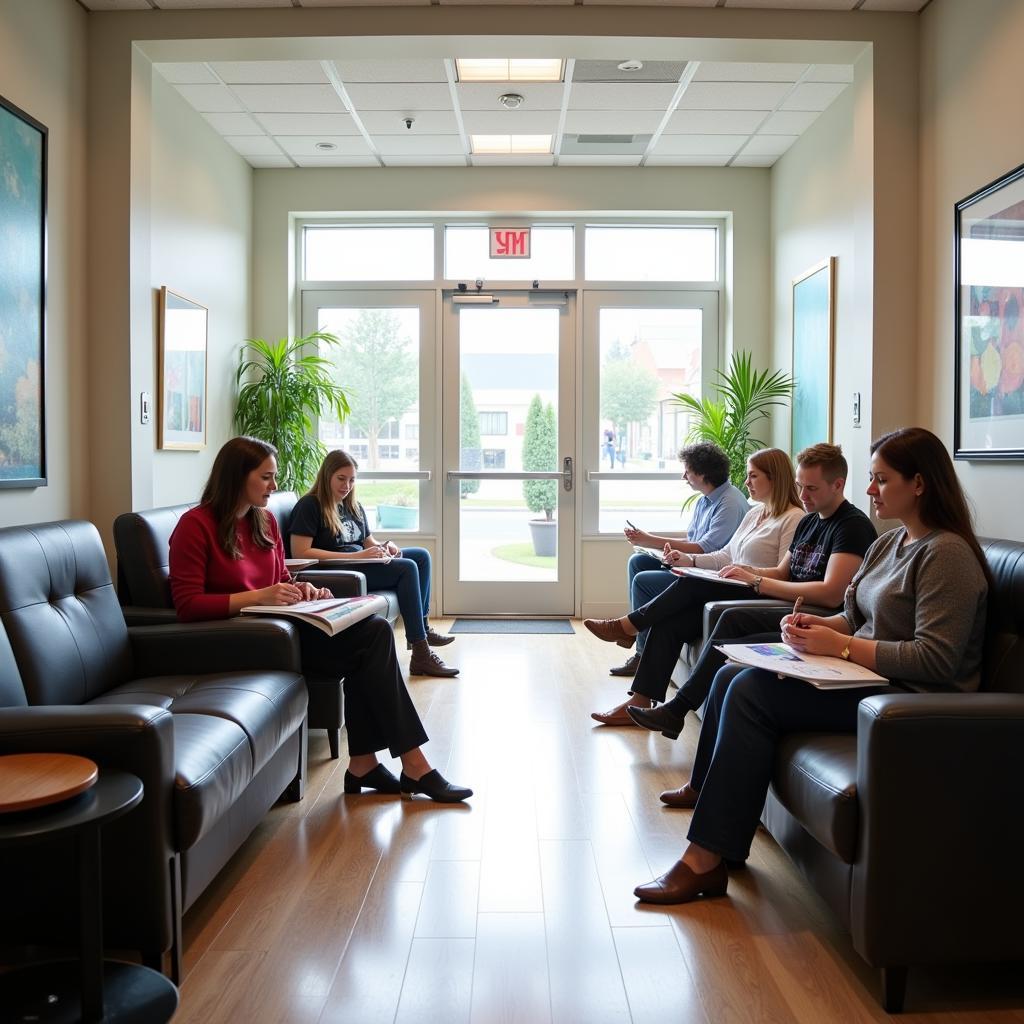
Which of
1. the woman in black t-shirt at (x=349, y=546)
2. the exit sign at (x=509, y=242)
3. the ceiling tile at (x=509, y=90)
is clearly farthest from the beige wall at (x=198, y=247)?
the exit sign at (x=509, y=242)

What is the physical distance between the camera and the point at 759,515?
385 centimetres

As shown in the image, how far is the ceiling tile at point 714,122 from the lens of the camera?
16.3 ft

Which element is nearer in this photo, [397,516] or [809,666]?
[809,666]

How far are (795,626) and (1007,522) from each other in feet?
3.47

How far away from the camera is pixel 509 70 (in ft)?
14.6

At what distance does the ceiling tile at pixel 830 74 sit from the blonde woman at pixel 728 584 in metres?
1.97

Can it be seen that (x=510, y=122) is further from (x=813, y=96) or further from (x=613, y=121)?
(x=813, y=96)

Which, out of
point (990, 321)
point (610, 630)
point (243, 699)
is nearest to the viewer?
point (243, 699)

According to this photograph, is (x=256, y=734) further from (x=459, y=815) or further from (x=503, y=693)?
(x=503, y=693)

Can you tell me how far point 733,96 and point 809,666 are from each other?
3.54 m

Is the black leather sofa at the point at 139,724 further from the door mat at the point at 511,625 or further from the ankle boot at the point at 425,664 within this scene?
the door mat at the point at 511,625

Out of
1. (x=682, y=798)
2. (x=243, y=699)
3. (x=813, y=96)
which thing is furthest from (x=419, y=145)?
(x=682, y=798)

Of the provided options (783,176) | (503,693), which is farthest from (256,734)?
(783,176)

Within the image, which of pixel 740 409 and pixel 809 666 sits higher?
pixel 740 409
